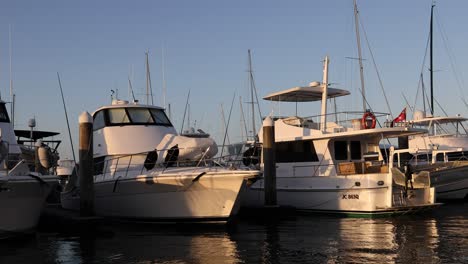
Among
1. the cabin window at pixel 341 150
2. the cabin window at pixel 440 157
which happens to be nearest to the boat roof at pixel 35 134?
the cabin window at pixel 341 150

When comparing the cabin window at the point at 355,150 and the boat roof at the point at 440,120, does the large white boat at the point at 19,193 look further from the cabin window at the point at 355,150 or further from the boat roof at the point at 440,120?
the boat roof at the point at 440,120

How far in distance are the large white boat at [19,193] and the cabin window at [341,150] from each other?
965 cm

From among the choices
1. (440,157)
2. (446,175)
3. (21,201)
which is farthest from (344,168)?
(440,157)

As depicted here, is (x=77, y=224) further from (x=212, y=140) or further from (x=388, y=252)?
(x=388, y=252)

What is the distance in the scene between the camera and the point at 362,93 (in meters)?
23.4

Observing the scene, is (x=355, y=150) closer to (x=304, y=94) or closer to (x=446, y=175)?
(x=304, y=94)

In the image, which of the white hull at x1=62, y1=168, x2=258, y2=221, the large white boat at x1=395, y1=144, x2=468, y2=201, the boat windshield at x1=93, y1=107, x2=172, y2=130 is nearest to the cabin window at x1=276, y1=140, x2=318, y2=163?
the large white boat at x1=395, y1=144, x2=468, y2=201

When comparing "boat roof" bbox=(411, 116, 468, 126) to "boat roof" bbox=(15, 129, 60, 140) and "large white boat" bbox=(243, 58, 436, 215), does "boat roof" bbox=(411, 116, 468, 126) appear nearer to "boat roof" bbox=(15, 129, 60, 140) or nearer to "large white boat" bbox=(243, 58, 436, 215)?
"large white boat" bbox=(243, 58, 436, 215)

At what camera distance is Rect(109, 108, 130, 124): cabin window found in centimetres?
1641

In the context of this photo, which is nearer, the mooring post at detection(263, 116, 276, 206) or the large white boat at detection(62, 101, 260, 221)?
the large white boat at detection(62, 101, 260, 221)

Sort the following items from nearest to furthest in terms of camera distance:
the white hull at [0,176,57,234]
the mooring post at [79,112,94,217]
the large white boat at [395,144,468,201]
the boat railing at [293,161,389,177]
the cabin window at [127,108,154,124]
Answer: the white hull at [0,176,57,234] → the mooring post at [79,112,94,217] → the boat railing at [293,161,389,177] → the cabin window at [127,108,154,124] → the large white boat at [395,144,468,201]

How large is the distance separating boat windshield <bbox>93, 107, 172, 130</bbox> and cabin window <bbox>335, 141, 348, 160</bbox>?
19.5ft

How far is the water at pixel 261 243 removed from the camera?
383 inches

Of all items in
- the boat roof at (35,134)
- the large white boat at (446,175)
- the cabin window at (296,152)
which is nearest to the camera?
the cabin window at (296,152)
